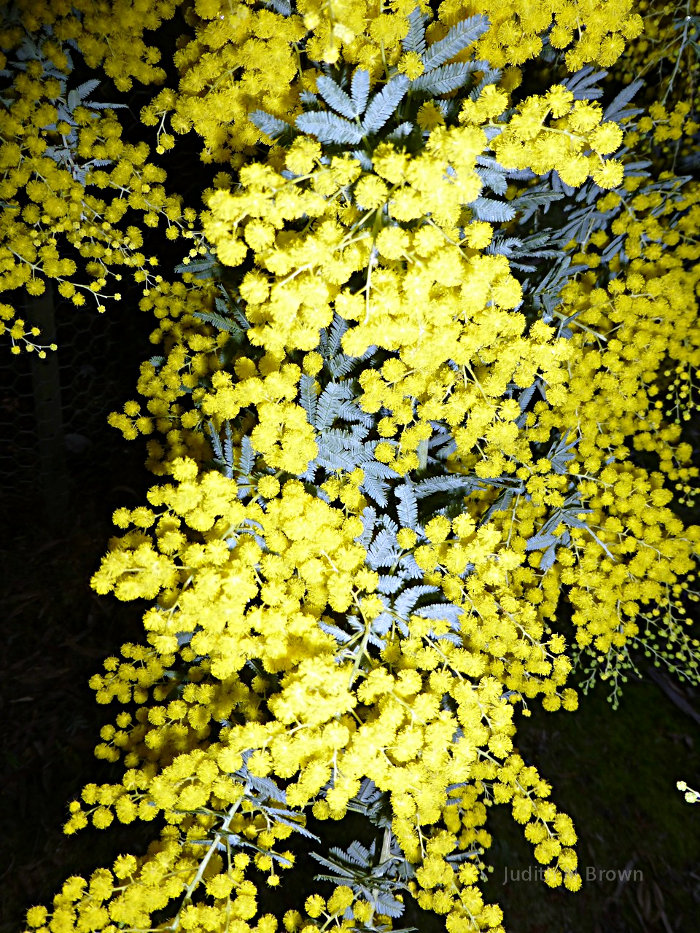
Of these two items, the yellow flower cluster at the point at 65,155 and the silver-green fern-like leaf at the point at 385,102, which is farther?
the yellow flower cluster at the point at 65,155

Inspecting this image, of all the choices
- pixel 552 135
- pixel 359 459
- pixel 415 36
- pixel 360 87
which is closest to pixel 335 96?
pixel 360 87

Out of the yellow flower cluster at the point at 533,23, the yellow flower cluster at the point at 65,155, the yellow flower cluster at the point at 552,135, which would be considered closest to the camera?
the yellow flower cluster at the point at 552,135

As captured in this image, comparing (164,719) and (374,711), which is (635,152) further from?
(164,719)

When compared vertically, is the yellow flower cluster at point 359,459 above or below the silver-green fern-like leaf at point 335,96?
below

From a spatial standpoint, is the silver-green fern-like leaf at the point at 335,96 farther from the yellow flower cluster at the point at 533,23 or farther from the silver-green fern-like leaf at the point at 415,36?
the yellow flower cluster at the point at 533,23

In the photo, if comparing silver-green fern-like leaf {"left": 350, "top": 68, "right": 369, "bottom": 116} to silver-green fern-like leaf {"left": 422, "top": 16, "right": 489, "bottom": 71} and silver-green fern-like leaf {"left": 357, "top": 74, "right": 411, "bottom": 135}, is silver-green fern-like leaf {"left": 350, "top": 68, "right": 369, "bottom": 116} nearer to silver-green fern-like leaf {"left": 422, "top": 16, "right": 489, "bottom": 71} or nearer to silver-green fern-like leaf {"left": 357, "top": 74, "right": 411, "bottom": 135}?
silver-green fern-like leaf {"left": 357, "top": 74, "right": 411, "bottom": 135}

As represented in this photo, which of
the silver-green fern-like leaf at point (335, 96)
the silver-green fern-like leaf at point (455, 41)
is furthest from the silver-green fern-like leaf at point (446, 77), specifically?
the silver-green fern-like leaf at point (335, 96)

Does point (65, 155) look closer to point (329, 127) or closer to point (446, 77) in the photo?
point (329, 127)

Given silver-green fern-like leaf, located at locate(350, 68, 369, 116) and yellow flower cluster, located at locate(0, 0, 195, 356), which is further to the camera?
yellow flower cluster, located at locate(0, 0, 195, 356)

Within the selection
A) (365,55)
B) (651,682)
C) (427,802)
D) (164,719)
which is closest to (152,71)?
(365,55)

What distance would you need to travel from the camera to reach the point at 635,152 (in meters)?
1.58

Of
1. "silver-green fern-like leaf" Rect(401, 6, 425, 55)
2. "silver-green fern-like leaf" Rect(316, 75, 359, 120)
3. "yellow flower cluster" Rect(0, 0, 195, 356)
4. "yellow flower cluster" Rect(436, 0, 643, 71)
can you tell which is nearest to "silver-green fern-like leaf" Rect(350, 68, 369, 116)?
"silver-green fern-like leaf" Rect(316, 75, 359, 120)

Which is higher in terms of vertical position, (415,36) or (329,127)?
(415,36)

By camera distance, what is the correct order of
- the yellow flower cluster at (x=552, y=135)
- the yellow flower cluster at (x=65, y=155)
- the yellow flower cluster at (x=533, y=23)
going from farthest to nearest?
the yellow flower cluster at (x=65, y=155) → the yellow flower cluster at (x=533, y=23) → the yellow flower cluster at (x=552, y=135)
